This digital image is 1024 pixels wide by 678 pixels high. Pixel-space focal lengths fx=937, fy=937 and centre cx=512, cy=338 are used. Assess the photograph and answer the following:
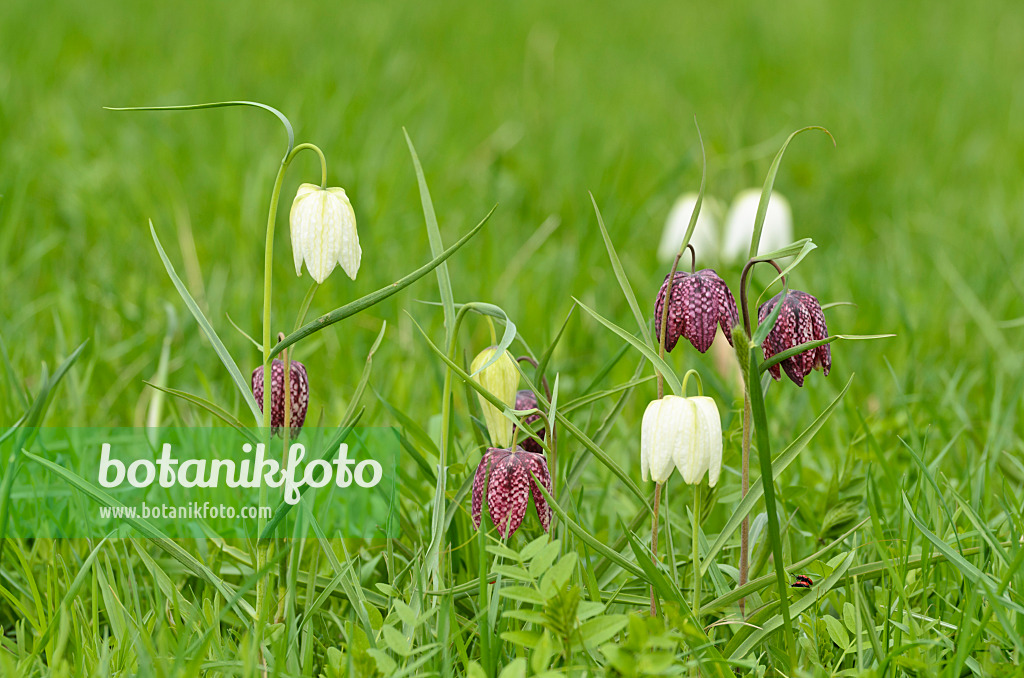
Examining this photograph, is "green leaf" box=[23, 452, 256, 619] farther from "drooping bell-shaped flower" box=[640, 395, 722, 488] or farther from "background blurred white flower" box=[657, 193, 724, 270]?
"background blurred white flower" box=[657, 193, 724, 270]

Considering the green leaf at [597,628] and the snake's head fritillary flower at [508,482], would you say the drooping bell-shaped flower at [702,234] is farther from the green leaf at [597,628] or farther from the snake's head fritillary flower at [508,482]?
the green leaf at [597,628]

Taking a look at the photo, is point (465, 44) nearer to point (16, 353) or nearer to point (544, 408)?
point (16, 353)

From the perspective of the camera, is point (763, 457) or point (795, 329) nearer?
point (763, 457)

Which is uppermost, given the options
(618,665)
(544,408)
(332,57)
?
(332,57)

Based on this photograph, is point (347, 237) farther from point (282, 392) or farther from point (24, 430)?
point (24, 430)

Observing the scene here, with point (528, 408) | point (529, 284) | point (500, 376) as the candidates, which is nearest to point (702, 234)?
point (529, 284)

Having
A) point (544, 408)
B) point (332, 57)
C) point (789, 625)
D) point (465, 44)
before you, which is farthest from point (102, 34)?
point (789, 625)

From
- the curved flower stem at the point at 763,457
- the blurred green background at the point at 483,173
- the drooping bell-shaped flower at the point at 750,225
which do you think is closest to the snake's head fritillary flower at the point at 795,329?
the curved flower stem at the point at 763,457
